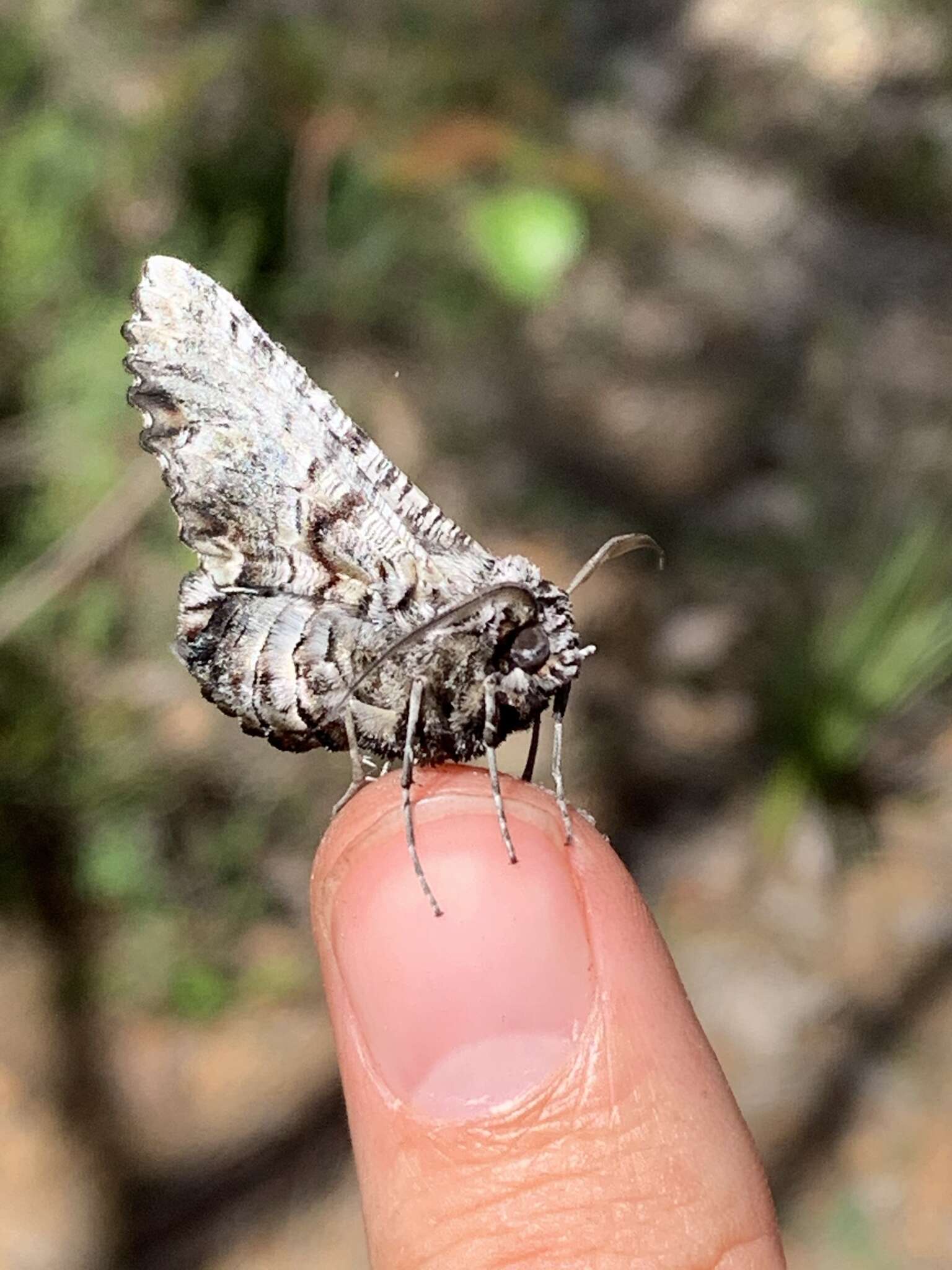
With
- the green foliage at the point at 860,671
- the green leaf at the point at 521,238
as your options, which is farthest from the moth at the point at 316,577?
the green leaf at the point at 521,238

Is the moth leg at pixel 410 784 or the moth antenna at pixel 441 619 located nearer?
the moth antenna at pixel 441 619

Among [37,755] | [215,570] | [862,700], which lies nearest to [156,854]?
[37,755]

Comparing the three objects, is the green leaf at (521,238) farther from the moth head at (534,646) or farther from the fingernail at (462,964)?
the fingernail at (462,964)

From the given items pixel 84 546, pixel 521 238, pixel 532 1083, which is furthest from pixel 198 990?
pixel 521 238

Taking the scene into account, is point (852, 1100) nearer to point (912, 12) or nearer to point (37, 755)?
point (37, 755)

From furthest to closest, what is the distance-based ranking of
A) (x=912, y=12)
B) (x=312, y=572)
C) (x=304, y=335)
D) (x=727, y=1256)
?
(x=912, y=12)
(x=304, y=335)
(x=312, y=572)
(x=727, y=1256)

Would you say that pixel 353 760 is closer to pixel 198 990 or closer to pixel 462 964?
pixel 462 964
